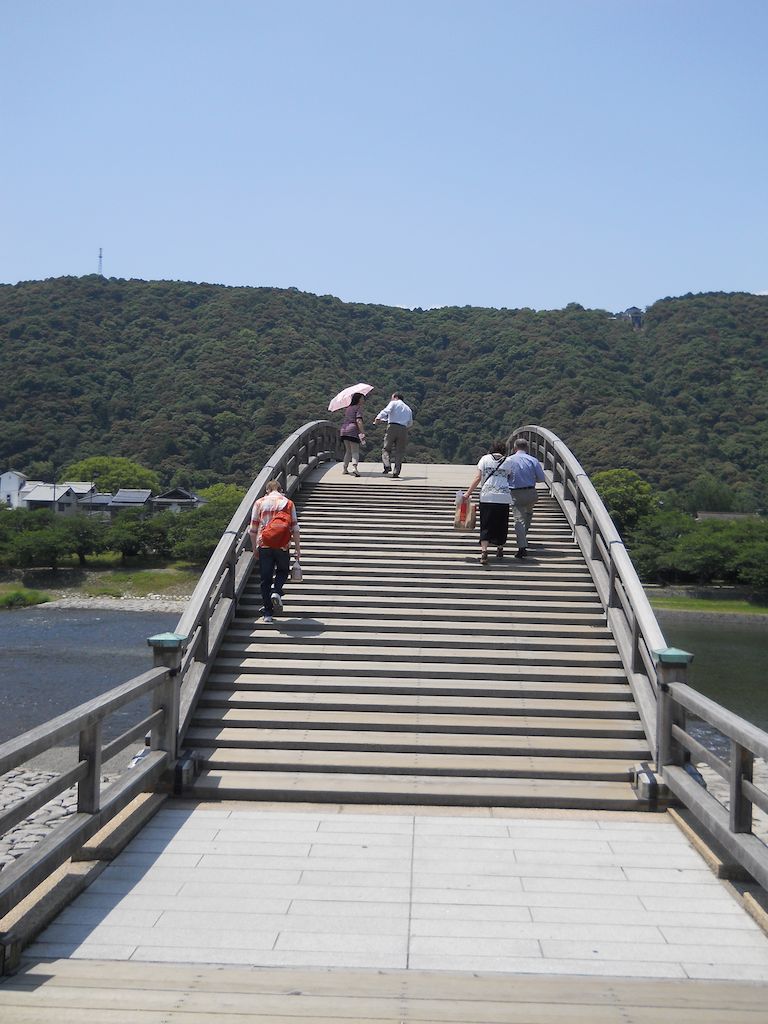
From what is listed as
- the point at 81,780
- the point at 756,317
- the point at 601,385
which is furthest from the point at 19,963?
the point at 756,317

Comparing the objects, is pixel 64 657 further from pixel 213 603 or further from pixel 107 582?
pixel 213 603

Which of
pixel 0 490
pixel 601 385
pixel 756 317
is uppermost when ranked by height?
pixel 756 317

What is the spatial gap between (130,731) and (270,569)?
130 inches

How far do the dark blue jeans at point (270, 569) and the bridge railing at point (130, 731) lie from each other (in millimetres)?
307

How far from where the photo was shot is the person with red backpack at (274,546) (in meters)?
8.94

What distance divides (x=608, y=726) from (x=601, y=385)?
89440 mm

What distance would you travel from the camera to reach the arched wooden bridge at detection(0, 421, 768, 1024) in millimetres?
4117

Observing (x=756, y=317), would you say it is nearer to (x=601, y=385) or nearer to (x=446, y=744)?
(x=601, y=385)

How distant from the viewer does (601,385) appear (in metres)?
93.6

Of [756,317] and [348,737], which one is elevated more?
[756,317]

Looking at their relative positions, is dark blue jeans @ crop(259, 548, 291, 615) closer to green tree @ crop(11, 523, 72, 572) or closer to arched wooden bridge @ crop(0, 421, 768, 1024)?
arched wooden bridge @ crop(0, 421, 768, 1024)

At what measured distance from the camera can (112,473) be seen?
93.6 meters

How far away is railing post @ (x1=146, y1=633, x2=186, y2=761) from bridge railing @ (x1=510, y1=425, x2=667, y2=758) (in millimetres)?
3218

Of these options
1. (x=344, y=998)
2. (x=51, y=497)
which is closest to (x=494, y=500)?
(x=344, y=998)
